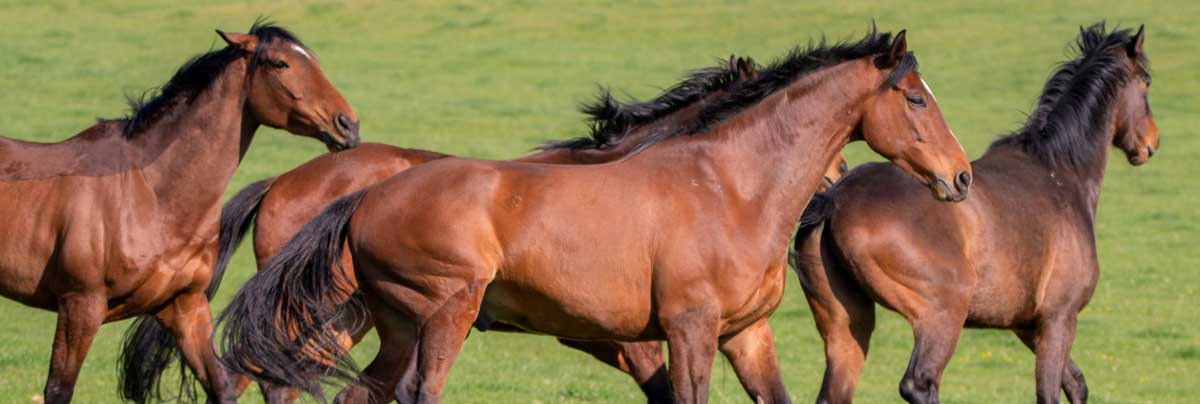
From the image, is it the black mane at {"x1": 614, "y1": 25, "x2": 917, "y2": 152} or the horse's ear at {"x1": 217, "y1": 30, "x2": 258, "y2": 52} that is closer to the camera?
the black mane at {"x1": 614, "y1": 25, "x2": 917, "y2": 152}

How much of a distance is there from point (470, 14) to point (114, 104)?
8138 millimetres

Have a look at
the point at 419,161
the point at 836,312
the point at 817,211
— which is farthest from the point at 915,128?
the point at 419,161

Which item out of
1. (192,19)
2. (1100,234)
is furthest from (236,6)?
(1100,234)

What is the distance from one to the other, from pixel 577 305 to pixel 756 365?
5.56 ft

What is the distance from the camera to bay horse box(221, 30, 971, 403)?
6340mm

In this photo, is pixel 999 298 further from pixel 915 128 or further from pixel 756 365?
pixel 915 128

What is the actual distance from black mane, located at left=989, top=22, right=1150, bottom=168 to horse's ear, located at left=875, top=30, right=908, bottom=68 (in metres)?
2.54

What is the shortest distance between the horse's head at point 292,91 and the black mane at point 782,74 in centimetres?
140

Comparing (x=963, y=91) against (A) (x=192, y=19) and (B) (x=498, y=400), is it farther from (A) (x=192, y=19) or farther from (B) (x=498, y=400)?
(B) (x=498, y=400)

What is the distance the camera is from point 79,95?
24.8 m

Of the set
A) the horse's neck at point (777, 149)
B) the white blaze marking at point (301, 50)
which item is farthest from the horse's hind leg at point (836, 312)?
the white blaze marking at point (301, 50)

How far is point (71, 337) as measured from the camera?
7.32 metres

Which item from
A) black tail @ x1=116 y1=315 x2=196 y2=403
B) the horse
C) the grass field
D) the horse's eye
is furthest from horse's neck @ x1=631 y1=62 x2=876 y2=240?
the grass field

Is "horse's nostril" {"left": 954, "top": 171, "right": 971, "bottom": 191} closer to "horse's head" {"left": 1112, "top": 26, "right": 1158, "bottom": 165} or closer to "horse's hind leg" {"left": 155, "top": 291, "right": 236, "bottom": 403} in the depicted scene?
"horse's head" {"left": 1112, "top": 26, "right": 1158, "bottom": 165}
